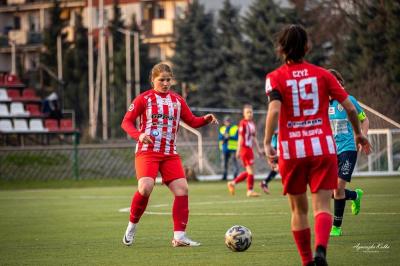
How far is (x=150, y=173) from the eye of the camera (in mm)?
13227

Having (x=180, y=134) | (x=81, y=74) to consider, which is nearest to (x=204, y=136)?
(x=180, y=134)

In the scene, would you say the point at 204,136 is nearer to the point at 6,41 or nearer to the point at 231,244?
the point at 231,244

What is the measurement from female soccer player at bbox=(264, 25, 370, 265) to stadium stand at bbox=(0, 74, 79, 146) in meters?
36.5

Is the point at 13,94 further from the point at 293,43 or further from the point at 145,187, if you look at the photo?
the point at 293,43

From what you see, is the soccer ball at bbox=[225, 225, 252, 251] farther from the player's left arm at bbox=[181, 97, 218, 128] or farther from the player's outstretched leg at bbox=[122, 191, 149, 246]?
the player's left arm at bbox=[181, 97, 218, 128]

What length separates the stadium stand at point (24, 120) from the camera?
153ft

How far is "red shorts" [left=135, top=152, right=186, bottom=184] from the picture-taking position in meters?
13.2

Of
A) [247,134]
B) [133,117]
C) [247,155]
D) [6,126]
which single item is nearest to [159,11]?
[6,126]

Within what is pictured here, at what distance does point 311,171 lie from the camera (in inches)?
376

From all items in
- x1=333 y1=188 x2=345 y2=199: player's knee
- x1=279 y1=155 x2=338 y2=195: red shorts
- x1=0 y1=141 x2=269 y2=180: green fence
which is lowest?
x1=0 y1=141 x2=269 y2=180: green fence

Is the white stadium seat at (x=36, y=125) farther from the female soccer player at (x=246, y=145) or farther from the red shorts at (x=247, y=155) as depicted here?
the red shorts at (x=247, y=155)

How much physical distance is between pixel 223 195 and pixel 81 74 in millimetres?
44080

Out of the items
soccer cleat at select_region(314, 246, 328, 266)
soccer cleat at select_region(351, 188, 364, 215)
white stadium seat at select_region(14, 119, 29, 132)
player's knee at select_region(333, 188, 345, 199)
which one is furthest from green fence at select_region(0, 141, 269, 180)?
soccer cleat at select_region(314, 246, 328, 266)

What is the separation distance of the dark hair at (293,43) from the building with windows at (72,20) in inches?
2636
